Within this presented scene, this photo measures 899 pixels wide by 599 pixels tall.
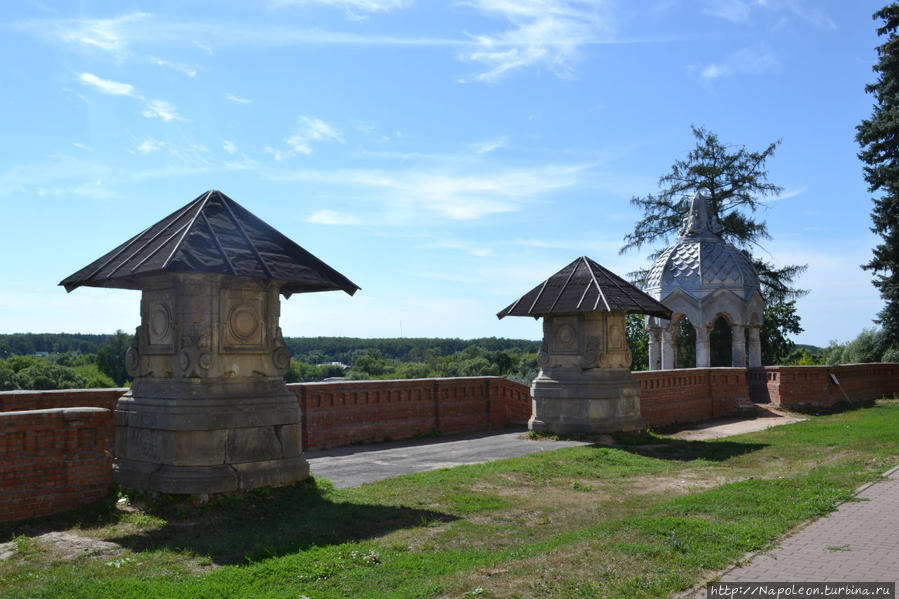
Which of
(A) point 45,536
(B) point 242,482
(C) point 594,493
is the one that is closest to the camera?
(A) point 45,536

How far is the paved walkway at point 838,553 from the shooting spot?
5.74 meters

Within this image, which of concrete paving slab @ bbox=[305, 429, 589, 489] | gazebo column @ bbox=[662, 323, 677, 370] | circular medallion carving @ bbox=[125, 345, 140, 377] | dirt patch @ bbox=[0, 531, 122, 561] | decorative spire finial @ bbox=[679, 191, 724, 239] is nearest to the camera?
dirt patch @ bbox=[0, 531, 122, 561]

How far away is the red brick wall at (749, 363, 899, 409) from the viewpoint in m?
24.6

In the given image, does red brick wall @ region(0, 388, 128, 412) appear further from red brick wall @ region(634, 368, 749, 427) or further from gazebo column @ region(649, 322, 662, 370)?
gazebo column @ region(649, 322, 662, 370)

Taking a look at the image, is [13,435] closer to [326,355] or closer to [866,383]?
[866,383]

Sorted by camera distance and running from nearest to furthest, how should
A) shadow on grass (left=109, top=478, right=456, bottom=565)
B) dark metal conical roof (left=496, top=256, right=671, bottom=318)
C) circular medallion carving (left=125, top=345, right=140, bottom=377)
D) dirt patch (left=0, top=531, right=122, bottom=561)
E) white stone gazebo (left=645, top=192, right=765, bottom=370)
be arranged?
dirt patch (left=0, top=531, right=122, bottom=561) → shadow on grass (left=109, top=478, right=456, bottom=565) → circular medallion carving (left=125, top=345, right=140, bottom=377) → dark metal conical roof (left=496, top=256, right=671, bottom=318) → white stone gazebo (left=645, top=192, right=765, bottom=370)

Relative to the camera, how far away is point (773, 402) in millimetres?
24562

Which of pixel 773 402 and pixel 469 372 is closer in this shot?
pixel 773 402

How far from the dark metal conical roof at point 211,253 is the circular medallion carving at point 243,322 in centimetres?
59

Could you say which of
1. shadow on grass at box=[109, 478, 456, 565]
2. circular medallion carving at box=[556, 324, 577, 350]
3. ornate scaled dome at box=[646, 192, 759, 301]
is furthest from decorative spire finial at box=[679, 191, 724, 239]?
shadow on grass at box=[109, 478, 456, 565]

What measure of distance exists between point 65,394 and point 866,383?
1064 inches

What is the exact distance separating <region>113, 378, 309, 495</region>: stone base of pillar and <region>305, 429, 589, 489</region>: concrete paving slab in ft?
4.47

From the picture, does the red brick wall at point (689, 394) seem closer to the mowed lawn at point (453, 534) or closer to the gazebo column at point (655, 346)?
the gazebo column at point (655, 346)

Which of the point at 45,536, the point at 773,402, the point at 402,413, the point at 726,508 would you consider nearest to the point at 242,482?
the point at 45,536
